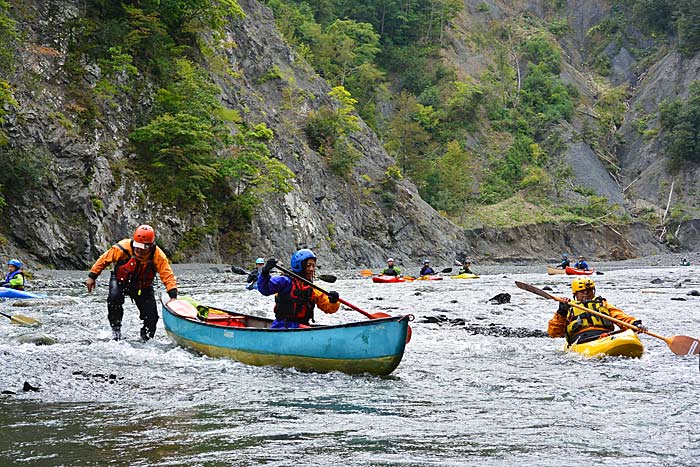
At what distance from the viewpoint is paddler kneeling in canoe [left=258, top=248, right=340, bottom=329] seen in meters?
8.54

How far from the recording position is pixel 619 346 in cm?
907

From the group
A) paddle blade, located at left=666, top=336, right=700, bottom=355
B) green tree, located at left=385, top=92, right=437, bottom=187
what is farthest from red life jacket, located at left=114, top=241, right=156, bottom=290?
green tree, located at left=385, top=92, right=437, bottom=187

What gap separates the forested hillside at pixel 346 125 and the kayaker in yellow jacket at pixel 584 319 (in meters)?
17.4

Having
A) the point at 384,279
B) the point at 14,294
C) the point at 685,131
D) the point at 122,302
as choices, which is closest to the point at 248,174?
the point at 384,279

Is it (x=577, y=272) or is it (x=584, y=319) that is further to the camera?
(x=577, y=272)

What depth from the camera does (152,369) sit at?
826 centimetres

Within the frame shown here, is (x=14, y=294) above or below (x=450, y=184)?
below

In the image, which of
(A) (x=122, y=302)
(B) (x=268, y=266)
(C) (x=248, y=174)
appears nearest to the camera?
(B) (x=268, y=266)

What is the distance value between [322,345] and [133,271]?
352 centimetres

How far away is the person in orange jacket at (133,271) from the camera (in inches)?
384

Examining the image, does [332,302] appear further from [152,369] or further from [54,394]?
[54,394]

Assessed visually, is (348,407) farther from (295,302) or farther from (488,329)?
(488,329)

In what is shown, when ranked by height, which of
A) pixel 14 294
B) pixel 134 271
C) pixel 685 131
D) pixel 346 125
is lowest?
pixel 14 294

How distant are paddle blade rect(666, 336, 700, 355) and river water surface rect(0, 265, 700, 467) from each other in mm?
164
